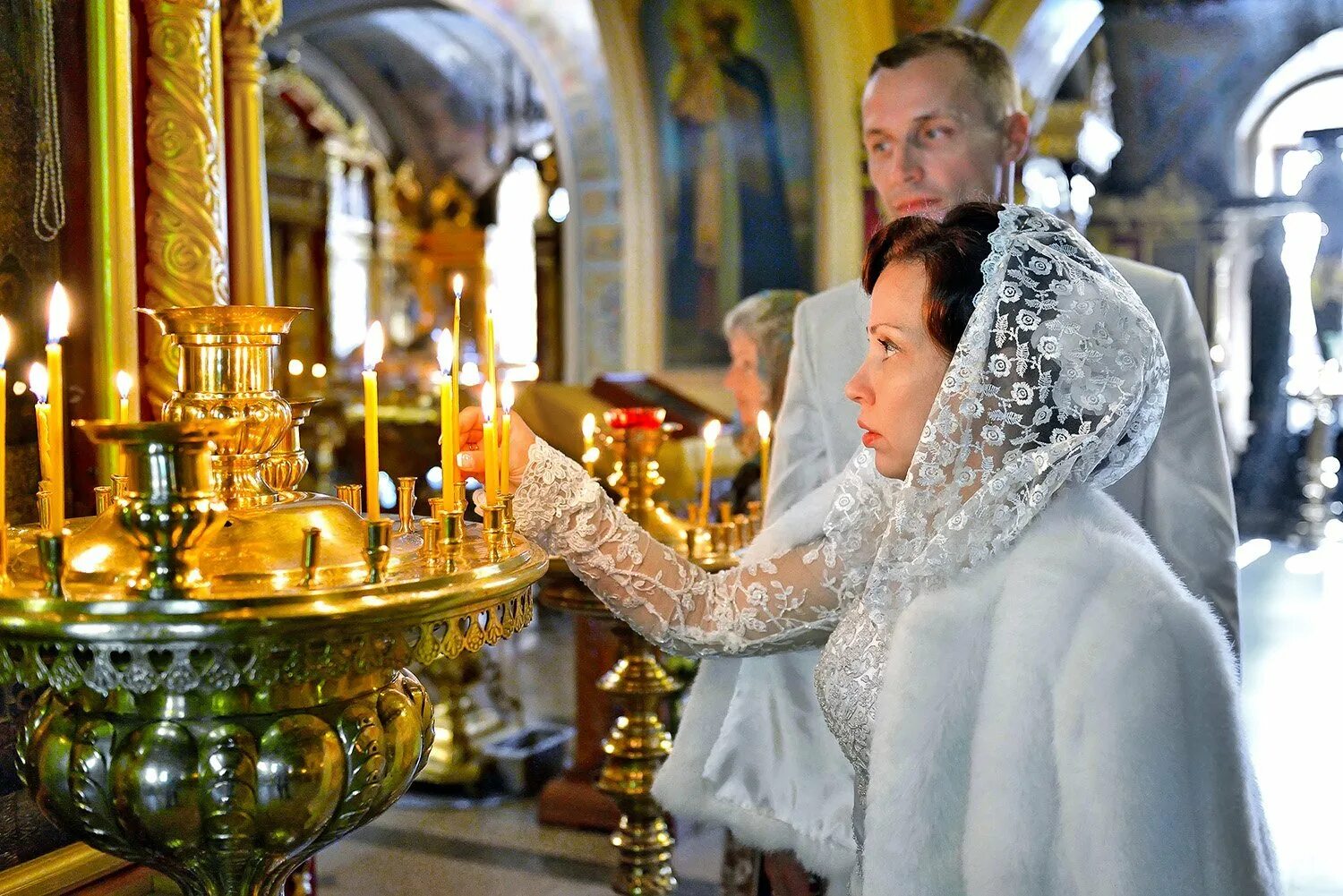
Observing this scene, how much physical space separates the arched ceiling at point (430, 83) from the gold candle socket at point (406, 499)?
437 inches

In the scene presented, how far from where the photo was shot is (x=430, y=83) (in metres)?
14.6

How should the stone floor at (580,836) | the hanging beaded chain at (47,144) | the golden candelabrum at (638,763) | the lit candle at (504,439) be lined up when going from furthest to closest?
the stone floor at (580,836)
the golden candelabrum at (638,763)
the hanging beaded chain at (47,144)
the lit candle at (504,439)

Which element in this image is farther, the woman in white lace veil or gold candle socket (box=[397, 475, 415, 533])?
gold candle socket (box=[397, 475, 415, 533])

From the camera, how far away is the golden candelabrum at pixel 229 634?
48.3 inches

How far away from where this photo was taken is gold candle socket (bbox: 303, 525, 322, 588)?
4.16ft

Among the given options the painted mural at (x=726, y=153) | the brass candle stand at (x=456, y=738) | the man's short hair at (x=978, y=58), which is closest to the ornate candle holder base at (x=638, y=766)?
the man's short hair at (x=978, y=58)

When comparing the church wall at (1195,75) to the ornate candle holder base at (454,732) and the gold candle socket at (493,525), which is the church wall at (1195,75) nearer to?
the ornate candle holder base at (454,732)

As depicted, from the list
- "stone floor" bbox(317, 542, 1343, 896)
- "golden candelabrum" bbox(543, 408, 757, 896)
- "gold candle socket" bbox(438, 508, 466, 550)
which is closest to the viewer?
"gold candle socket" bbox(438, 508, 466, 550)

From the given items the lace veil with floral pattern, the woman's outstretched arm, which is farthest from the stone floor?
the lace veil with floral pattern

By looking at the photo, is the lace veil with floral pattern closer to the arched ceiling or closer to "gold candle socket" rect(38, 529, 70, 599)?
"gold candle socket" rect(38, 529, 70, 599)

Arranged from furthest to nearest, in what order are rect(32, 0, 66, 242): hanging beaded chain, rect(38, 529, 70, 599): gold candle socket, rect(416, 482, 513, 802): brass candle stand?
rect(416, 482, 513, 802): brass candle stand → rect(32, 0, 66, 242): hanging beaded chain → rect(38, 529, 70, 599): gold candle socket

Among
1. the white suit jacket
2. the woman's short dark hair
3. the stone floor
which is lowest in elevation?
the stone floor

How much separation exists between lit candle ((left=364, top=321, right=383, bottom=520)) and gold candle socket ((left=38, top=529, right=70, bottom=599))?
315mm

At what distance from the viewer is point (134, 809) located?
53.4 inches
